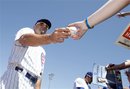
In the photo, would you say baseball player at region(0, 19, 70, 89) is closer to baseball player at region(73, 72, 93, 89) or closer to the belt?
the belt

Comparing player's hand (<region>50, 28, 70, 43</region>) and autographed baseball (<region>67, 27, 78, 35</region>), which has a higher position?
autographed baseball (<region>67, 27, 78, 35</region>)

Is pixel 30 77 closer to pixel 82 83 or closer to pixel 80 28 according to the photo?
pixel 80 28

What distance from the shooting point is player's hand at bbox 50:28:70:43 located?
3.22m

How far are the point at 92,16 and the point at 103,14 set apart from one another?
15 cm

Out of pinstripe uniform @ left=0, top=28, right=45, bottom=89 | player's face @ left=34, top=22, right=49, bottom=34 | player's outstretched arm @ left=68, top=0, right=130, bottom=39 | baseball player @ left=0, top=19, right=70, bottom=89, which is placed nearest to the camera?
player's outstretched arm @ left=68, top=0, right=130, bottom=39

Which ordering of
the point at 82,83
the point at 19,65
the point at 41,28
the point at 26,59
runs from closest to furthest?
the point at 19,65 < the point at 26,59 < the point at 41,28 < the point at 82,83

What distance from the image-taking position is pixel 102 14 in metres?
3.04

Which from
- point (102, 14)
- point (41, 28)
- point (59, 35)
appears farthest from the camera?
point (41, 28)

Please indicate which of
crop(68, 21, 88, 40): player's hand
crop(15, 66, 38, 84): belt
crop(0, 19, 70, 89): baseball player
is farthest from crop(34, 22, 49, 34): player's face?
crop(68, 21, 88, 40): player's hand

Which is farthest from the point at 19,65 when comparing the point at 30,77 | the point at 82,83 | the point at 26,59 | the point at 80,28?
the point at 82,83

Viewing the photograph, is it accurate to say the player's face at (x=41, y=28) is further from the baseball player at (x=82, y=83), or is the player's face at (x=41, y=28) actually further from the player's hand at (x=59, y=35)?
the baseball player at (x=82, y=83)

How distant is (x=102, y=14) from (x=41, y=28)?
5.37ft

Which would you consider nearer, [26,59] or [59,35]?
[59,35]

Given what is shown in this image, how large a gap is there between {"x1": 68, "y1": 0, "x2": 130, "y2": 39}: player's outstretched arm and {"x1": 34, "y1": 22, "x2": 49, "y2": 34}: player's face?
3.88ft
